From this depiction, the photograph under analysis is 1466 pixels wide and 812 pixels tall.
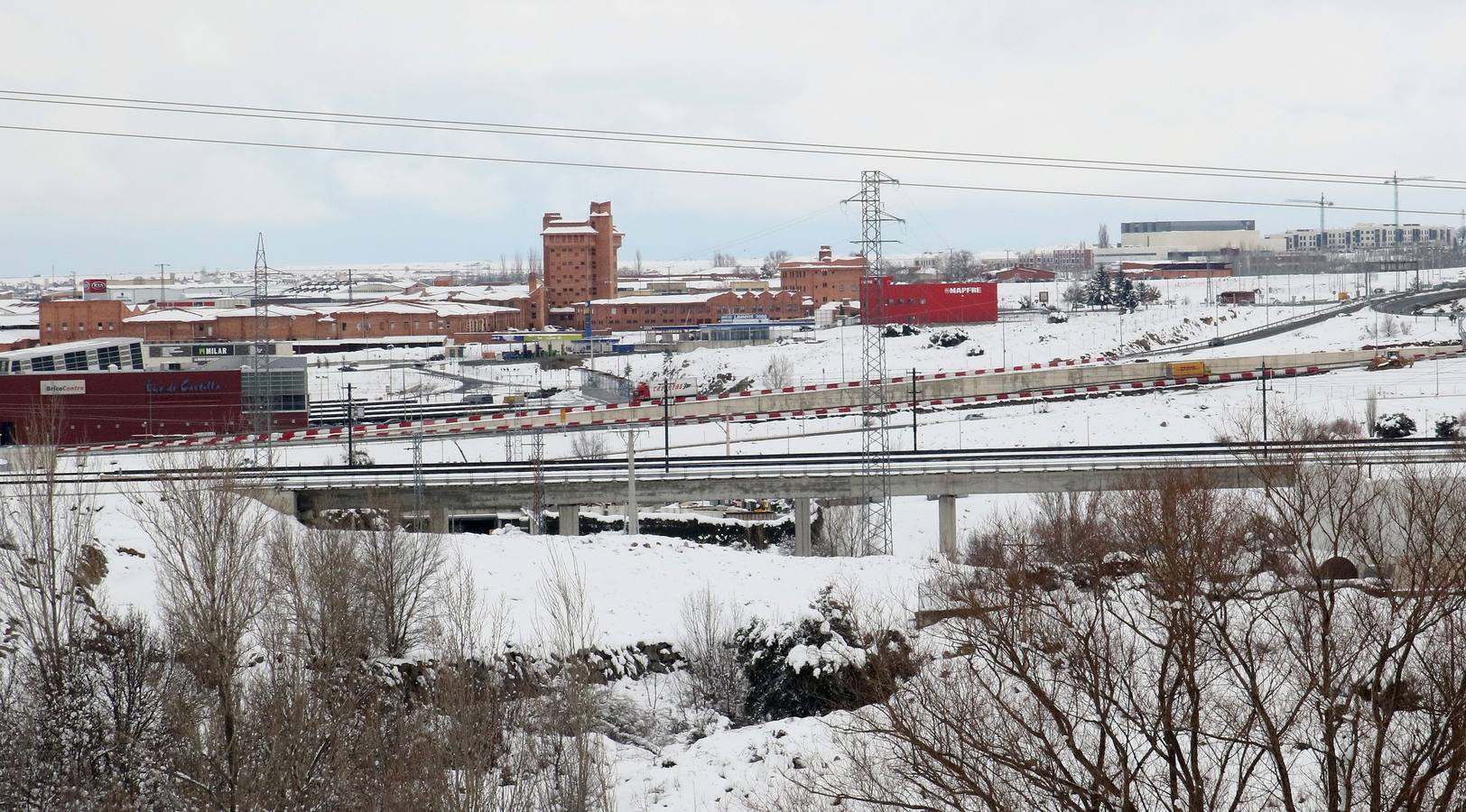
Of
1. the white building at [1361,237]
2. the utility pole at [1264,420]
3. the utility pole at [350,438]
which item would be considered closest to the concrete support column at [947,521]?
the utility pole at [1264,420]

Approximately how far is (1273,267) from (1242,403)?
98.9 meters

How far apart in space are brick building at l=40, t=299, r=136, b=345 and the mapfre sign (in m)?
34.3

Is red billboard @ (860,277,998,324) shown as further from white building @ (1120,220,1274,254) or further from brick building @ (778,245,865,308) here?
white building @ (1120,220,1274,254)

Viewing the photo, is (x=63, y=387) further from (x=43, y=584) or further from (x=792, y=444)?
(x=43, y=584)

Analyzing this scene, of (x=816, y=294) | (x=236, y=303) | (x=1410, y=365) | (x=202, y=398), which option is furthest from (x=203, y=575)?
(x=816, y=294)

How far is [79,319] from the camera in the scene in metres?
75.1

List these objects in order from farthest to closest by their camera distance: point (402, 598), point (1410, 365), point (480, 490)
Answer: point (1410, 365), point (480, 490), point (402, 598)

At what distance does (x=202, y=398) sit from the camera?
145 feet

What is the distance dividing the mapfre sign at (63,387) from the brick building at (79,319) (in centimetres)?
3427

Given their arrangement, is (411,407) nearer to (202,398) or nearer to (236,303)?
(202,398)

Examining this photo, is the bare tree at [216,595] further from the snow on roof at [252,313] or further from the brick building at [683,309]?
the brick building at [683,309]

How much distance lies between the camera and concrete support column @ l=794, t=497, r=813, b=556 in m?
27.7

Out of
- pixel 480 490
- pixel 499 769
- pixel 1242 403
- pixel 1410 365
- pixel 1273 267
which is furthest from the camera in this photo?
pixel 1273 267

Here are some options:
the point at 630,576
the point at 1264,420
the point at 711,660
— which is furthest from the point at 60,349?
the point at 1264,420
